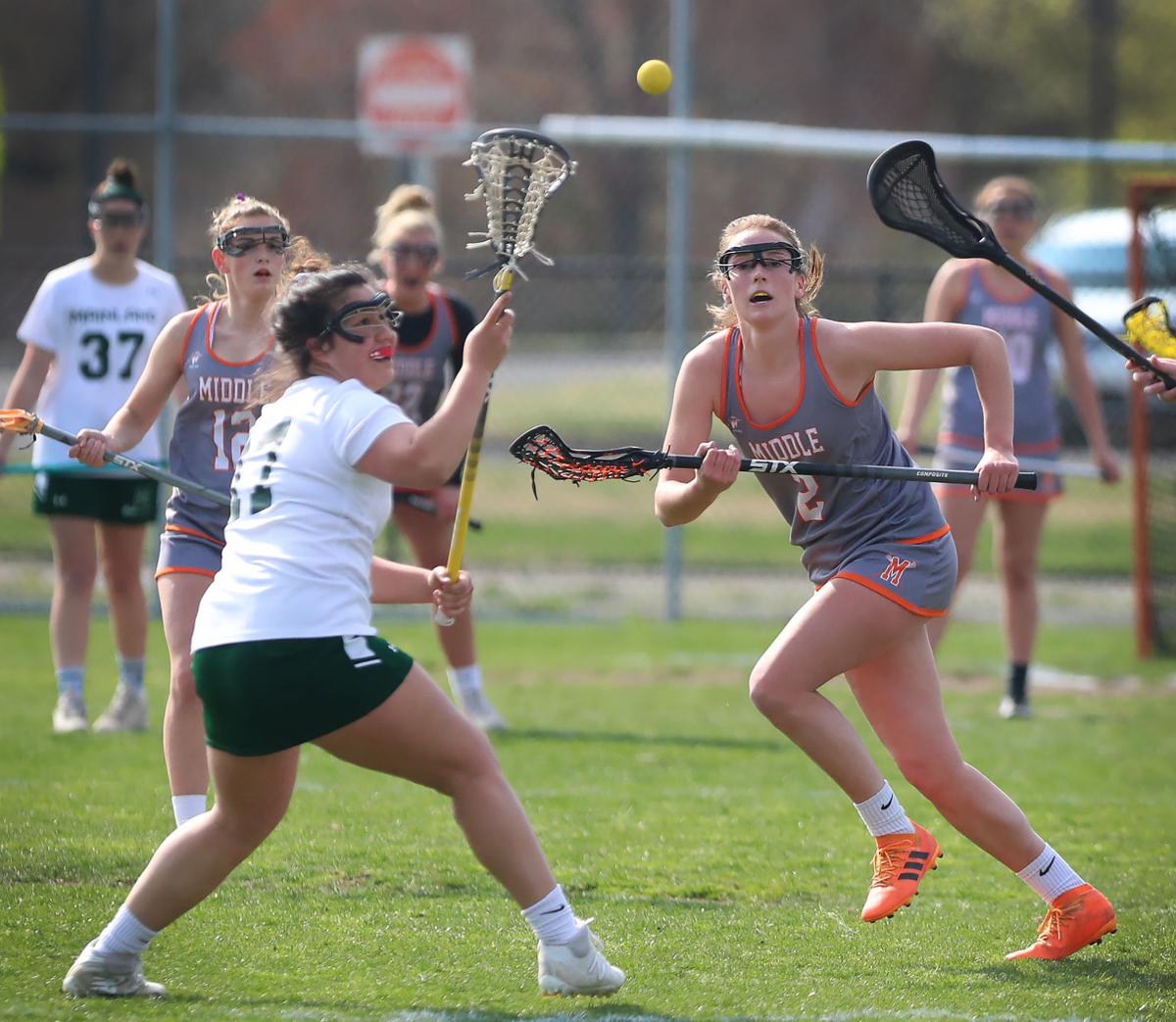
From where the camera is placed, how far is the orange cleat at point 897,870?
455 cm

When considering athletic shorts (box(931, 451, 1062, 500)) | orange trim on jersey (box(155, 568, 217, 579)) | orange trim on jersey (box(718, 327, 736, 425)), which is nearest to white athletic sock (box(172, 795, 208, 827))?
orange trim on jersey (box(155, 568, 217, 579))

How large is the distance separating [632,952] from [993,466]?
5.12 feet

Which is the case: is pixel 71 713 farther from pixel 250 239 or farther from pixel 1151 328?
pixel 1151 328

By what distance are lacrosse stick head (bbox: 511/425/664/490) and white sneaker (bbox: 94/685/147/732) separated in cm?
332

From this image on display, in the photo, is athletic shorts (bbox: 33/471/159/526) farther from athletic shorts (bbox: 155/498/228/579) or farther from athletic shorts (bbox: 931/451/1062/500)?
athletic shorts (bbox: 931/451/1062/500)

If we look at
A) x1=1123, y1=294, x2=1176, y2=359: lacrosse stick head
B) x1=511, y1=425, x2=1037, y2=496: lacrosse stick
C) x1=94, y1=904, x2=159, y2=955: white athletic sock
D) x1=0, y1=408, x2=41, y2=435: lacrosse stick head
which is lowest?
x1=94, y1=904, x2=159, y2=955: white athletic sock

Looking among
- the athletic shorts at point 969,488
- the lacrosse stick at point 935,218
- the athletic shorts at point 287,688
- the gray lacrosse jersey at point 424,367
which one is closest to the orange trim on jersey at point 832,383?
the lacrosse stick at point 935,218

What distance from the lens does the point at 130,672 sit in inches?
288

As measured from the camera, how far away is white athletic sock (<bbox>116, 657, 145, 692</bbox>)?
7309 mm

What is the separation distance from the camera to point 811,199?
778 inches

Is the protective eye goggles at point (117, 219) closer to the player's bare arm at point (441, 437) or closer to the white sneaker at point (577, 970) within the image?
the player's bare arm at point (441, 437)

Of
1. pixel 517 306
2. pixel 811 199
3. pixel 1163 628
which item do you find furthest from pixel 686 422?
pixel 811 199

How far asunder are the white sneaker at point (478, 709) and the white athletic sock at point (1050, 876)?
341cm

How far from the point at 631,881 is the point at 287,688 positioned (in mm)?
1846
